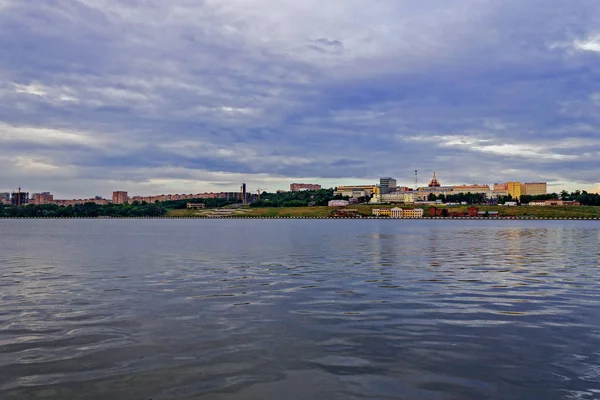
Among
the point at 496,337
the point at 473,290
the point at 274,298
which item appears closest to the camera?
the point at 496,337

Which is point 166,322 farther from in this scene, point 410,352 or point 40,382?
point 410,352

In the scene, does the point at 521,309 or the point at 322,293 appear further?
the point at 322,293

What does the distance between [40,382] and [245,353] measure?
5409 millimetres

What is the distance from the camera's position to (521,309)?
22.2 meters

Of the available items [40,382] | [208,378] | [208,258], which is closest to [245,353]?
[208,378]

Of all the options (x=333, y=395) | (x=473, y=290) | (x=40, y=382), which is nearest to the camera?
(x=333, y=395)

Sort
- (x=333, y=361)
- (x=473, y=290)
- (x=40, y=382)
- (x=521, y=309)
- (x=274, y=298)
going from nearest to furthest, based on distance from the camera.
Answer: (x=40, y=382), (x=333, y=361), (x=521, y=309), (x=274, y=298), (x=473, y=290)

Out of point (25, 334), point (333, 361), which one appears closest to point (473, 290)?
point (333, 361)

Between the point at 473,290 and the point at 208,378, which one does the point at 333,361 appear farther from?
the point at 473,290

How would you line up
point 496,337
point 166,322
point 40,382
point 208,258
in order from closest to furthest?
point 40,382 < point 496,337 < point 166,322 < point 208,258

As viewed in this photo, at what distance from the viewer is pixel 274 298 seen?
25125 millimetres

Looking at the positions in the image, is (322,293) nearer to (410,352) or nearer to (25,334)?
(410,352)

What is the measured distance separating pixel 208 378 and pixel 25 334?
8454 millimetres

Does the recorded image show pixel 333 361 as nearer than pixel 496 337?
Yes
